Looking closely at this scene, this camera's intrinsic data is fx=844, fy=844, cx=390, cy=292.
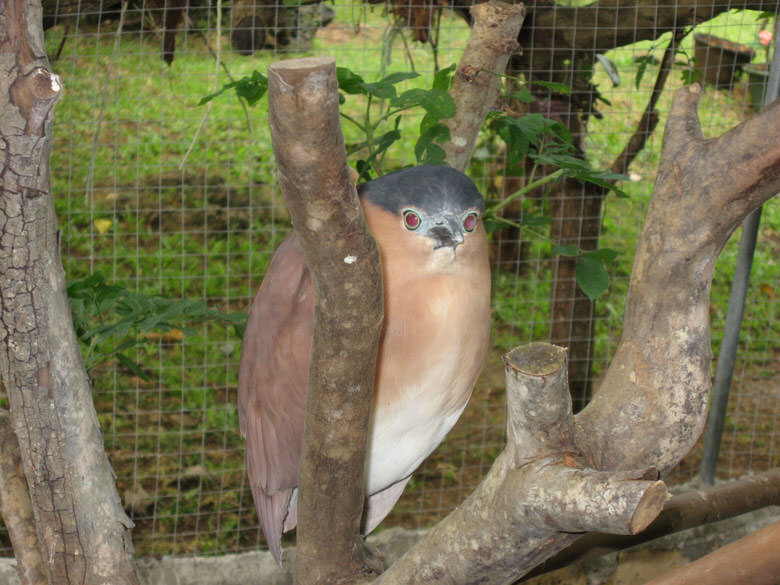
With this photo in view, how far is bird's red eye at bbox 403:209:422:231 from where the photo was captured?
1.28 meters

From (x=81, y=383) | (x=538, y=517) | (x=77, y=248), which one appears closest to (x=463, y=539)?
(x=538, y=517)

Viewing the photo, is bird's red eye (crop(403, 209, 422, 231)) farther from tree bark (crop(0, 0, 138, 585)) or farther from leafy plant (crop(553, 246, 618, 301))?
leafy plant (crop(553, 246, 618, 301))

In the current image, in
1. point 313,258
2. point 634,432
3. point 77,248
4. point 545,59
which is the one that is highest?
point 545,59

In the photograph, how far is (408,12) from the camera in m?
2.61

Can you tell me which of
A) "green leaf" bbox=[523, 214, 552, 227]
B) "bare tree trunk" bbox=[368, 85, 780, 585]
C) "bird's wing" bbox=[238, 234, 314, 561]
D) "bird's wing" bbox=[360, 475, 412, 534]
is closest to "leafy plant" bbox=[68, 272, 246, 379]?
"bird's wing" bbox=[238, 234, 314, 561]

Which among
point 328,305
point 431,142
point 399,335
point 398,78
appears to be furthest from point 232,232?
point 328,305

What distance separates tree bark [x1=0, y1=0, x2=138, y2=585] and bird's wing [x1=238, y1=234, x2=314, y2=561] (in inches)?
12.2

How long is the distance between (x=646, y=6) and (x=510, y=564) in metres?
2.09

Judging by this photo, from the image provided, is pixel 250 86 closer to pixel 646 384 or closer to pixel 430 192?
pixel 430 192

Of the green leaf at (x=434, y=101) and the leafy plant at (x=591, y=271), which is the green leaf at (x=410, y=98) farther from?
the leafy plant at (x=591, y=271)

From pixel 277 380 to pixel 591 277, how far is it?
78 cm

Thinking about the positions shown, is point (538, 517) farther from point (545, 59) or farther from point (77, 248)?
point (77, 248)

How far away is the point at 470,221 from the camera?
1317 mm

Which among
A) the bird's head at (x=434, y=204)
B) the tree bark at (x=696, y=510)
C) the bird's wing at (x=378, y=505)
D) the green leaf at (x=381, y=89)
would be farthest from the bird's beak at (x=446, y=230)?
the tree bark at (x=696, y=510)
